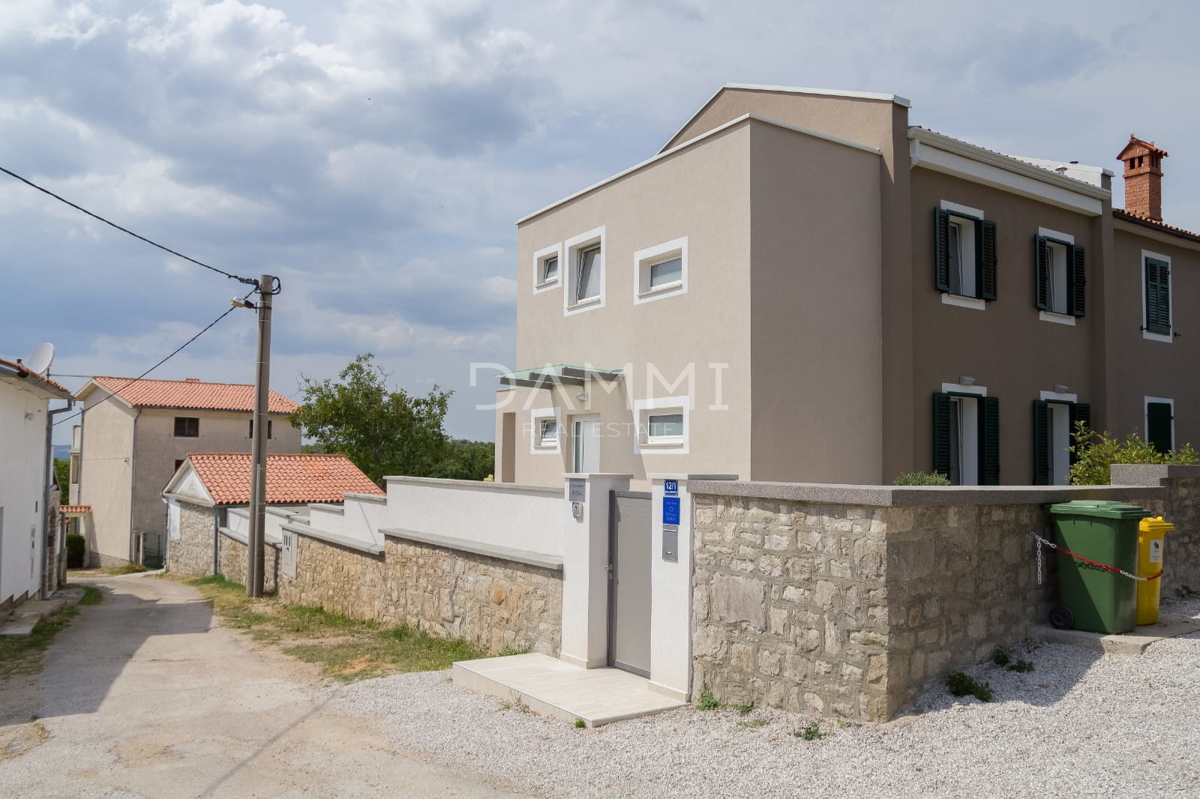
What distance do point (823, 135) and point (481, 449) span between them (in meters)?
57.2

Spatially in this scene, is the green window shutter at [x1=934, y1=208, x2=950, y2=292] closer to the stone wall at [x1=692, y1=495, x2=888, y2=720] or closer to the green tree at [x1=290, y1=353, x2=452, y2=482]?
the stone wall at [x1=692, y1=495, x2=888, y2=720]

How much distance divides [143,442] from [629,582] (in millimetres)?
38549

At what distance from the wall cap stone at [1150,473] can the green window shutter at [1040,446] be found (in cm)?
493

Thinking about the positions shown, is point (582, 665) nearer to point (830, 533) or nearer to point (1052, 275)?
point (830, 533)

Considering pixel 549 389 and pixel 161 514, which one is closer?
pixel 549 389

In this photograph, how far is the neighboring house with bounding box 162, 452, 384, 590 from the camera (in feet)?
92.8

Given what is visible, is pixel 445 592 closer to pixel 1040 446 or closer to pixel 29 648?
pixel 29 648

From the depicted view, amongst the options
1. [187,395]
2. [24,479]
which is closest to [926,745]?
[24,479]

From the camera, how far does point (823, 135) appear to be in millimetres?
12180

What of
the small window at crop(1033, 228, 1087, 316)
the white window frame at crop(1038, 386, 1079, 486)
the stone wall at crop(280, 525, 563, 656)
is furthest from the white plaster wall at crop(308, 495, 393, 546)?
the small window at crop(1033, 228, 1087, 316)

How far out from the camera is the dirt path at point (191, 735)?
6301mm

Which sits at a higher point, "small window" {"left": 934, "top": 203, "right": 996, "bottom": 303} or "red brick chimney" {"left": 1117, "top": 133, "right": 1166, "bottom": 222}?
"red brick chimney" {"left": 1117, "top": 133, "right": 1166, "bottom": 222}

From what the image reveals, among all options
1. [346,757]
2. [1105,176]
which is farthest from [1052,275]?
[346,757]

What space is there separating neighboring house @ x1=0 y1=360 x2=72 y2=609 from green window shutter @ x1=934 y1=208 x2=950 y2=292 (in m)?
Answer: 14.3
